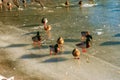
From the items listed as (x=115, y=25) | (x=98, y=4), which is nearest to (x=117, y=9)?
(x=98, y=4)

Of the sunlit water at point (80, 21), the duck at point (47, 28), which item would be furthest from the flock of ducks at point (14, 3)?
the duck at point (47, 28)

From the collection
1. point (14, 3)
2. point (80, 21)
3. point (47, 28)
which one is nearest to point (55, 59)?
point (47, 28)

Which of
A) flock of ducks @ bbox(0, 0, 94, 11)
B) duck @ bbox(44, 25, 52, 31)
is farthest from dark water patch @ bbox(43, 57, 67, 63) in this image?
flock of ducks @ bbox(0, 0, 94, 11)

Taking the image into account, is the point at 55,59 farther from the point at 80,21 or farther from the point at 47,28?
the point at 80,21

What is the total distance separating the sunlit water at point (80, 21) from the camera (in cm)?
1695

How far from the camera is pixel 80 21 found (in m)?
22.0

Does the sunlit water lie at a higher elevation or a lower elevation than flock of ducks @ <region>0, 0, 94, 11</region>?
lower

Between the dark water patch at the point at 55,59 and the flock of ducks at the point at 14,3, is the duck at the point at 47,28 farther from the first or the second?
the flock of ducks at the point at 14,3

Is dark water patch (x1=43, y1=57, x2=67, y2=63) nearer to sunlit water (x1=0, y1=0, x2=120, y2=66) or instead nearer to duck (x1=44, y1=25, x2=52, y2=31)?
sunlit water (x1=0, y1=0, x2=120, y2=66)

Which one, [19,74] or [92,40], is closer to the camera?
[19,74]

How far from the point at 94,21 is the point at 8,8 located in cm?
806

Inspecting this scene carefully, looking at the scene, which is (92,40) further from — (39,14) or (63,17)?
(39,14)

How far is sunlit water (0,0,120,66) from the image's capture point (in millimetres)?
16953

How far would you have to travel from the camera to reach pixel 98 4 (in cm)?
2800
